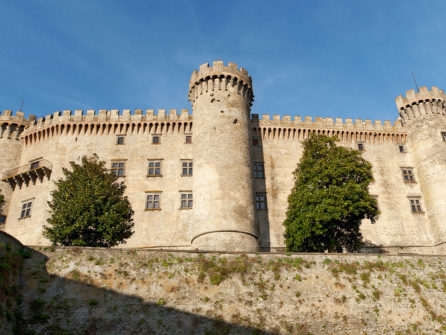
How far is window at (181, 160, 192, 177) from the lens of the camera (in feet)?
121

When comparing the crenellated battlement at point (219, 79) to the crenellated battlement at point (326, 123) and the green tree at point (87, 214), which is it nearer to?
the crenellated battlement at point (326, 123)

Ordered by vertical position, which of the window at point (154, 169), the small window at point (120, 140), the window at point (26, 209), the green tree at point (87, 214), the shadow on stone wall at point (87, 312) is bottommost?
the shadow on stone wall at point (87, 312)

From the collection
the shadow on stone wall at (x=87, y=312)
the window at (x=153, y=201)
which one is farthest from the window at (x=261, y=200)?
the shadow on stone wall at (x=87, y=312)

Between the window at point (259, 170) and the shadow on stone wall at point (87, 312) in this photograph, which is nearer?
the shadow on stone wall at point (87, 312)

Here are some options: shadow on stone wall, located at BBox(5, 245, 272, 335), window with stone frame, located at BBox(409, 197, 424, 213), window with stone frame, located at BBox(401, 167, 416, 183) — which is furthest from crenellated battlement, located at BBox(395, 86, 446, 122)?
shadow on stone wall, located at BBox(5, 245, 272, 335)

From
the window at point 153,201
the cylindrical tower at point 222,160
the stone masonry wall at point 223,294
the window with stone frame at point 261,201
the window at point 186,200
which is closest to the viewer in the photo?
the stone masonry wall at point 223,294

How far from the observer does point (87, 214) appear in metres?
27.2

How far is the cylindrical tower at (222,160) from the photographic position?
29.4 metres

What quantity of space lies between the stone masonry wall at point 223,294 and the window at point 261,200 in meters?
13.8

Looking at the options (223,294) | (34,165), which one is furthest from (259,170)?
(34,165)

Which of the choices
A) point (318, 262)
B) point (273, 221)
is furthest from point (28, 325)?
point (273, 221)

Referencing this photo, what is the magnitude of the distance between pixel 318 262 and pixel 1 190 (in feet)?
98.1

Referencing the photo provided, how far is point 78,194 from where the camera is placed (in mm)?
28391

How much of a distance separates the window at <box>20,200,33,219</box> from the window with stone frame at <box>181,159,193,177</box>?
44.2ft
